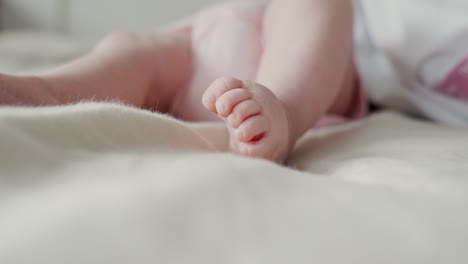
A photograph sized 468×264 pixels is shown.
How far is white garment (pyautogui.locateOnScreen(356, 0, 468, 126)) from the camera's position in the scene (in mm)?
634

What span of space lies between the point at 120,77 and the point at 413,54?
37 centimetres

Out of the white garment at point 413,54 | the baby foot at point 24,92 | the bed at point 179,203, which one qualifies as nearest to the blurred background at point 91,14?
the white garment at point 413,54

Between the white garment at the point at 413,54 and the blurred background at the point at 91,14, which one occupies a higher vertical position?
the white garment at the point at 413,54

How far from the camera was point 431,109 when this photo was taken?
0.65 m

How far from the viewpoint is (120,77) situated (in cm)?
49

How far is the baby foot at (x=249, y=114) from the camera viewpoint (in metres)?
0.35

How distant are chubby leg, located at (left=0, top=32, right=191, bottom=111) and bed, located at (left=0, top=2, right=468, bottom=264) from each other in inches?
4.9

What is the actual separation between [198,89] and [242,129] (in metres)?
0.23

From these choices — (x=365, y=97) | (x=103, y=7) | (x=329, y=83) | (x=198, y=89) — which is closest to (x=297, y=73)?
(x=329, y=83)

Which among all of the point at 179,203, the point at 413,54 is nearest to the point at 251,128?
the point at 179,203

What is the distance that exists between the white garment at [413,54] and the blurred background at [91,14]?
0.94 m

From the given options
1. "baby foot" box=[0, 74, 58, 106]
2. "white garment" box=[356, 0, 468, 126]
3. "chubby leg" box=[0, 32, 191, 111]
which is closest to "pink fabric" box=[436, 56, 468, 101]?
"white garment" box=[356, 0, 468, 126]

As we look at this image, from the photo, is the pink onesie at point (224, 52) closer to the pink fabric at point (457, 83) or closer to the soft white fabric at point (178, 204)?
the pink fabric at point (457, 83)

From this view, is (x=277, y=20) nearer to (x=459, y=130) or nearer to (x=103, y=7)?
(x=459, y=130)
